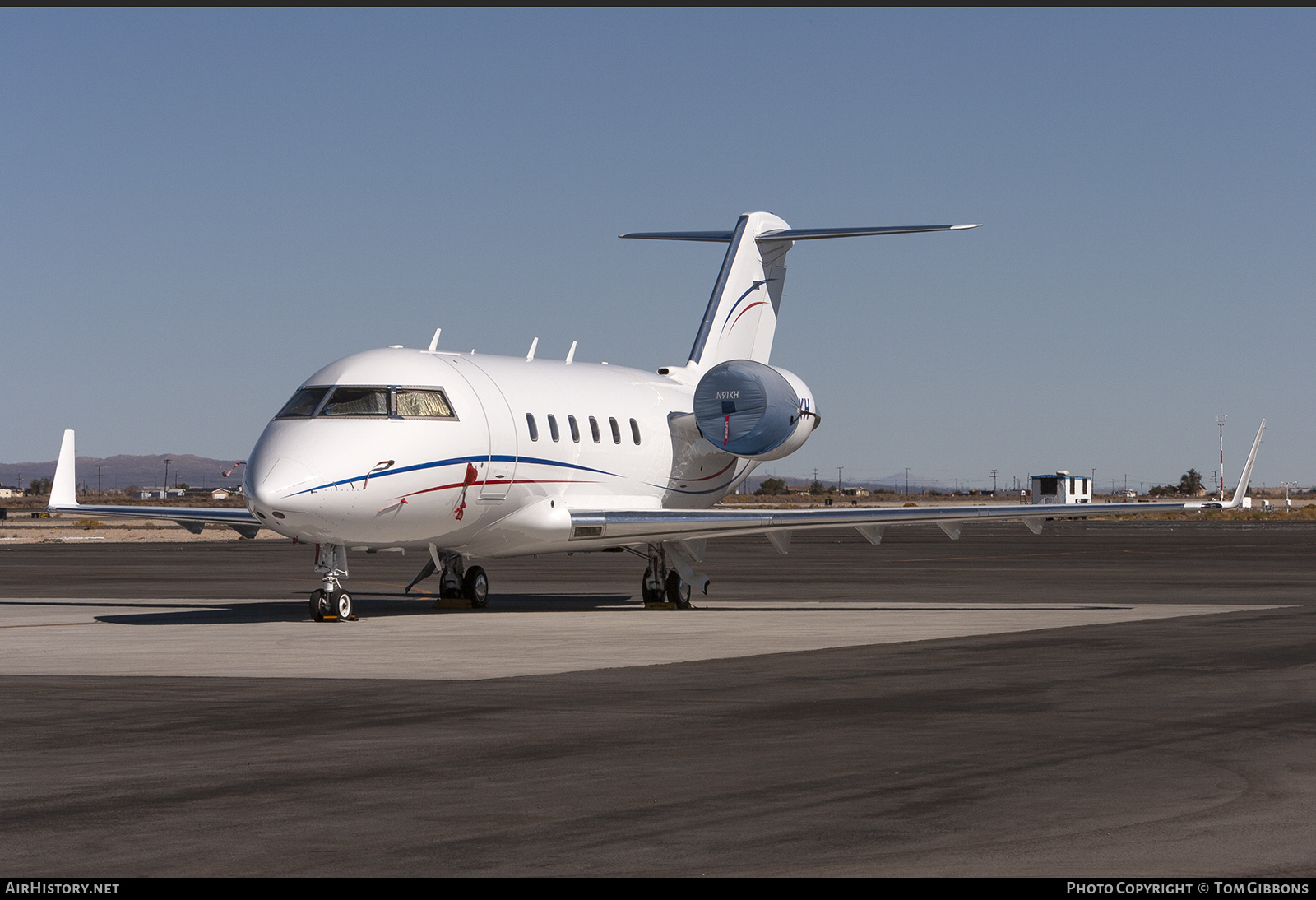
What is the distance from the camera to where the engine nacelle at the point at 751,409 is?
96.5 feet

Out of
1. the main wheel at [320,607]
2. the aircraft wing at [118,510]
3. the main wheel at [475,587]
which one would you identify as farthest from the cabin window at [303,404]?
the main wheel at [475,587]

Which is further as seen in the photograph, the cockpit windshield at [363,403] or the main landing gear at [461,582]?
the main landing gear at [461,582]

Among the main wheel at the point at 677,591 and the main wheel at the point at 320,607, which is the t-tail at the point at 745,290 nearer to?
the main wheel at the point at 677,591

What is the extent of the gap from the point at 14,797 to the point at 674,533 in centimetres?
1799

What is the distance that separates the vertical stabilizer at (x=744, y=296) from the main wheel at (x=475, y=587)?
7721 mm

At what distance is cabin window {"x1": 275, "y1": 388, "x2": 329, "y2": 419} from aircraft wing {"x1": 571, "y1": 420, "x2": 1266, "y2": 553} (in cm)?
495

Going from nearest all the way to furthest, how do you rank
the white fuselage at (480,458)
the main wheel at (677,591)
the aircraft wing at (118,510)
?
the white fuselage at (480,458) → the aircraft wing at (118,510) → the main wheel at (677,591)

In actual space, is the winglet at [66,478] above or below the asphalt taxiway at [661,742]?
above

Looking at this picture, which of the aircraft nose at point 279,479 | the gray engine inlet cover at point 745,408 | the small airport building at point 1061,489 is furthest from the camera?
the small airport building at point 1061,489

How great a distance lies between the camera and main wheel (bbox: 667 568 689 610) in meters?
28.4

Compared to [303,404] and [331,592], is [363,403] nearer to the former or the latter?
[303,404]
